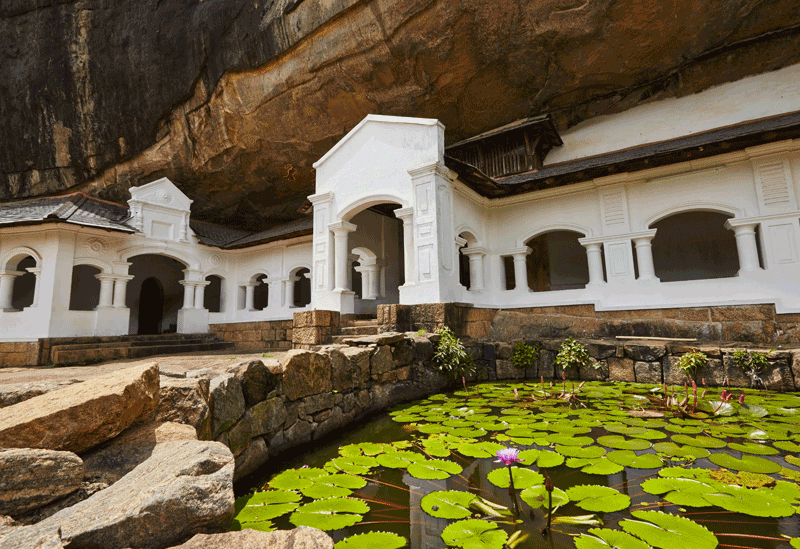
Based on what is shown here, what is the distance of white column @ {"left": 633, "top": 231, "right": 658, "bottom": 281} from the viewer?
24.7ft

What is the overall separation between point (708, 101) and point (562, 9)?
15.3 feet

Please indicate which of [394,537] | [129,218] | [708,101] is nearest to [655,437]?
[394,537]

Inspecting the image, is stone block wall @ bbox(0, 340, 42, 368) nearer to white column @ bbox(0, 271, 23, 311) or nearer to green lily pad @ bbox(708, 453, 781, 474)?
white column @ bbox(0, 271, 23, 311)

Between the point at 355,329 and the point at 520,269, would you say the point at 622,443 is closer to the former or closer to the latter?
the point at 355,329

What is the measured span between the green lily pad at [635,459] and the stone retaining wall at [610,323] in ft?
13.2

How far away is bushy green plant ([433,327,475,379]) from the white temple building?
3.97 ft

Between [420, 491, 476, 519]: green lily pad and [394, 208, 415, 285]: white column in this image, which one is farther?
[394, 208, 415, 285]: white column

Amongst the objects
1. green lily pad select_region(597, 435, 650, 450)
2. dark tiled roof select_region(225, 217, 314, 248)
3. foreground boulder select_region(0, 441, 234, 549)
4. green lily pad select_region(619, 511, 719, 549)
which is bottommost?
green lily pad select_region(619, 511, 719, 549)

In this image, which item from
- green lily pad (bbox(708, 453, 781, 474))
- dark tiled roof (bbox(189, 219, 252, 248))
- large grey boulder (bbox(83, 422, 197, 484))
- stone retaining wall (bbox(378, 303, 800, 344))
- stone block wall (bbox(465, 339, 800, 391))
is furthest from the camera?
dark tiled roof (bbox(189, 219, 252, 248))

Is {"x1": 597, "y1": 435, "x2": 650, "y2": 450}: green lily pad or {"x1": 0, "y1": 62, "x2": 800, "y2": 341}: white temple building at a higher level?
{"x1": 0, "y1": 62, "x2": 800, "y2": 341}: white temple building

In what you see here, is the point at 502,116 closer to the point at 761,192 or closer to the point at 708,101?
the point at 708,101

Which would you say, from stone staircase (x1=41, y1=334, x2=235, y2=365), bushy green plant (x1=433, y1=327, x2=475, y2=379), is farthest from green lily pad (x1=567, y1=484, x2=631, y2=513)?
stone staircase (x1=41, y1=334, x2=235, y2=365)

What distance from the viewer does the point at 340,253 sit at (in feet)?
28.6

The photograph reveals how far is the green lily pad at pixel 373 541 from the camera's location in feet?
5.75
